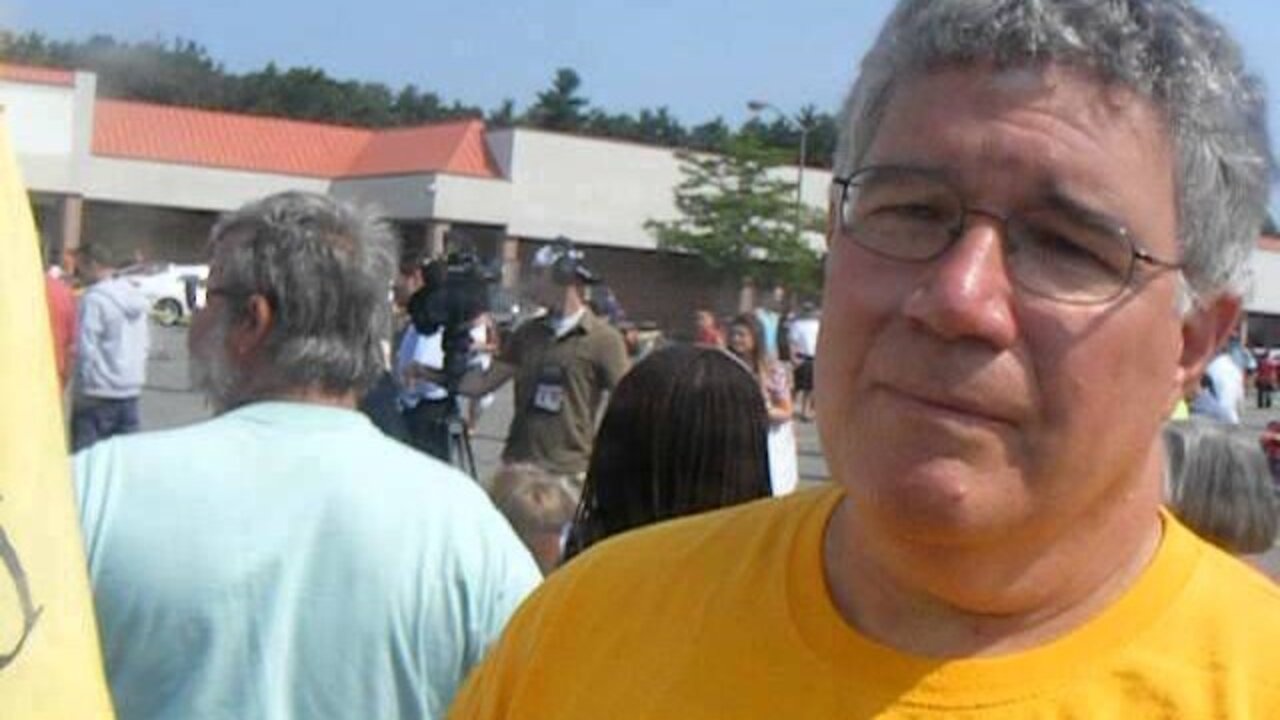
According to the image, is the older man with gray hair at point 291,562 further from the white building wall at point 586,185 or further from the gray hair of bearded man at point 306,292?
the white building wall at point 586,185

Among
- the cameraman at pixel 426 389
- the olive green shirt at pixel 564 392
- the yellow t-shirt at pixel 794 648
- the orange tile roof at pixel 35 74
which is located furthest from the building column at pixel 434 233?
the yellow t-shirt at pixel 794 648

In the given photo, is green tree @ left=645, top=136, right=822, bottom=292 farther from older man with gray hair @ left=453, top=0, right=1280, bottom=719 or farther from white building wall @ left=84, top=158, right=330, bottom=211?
older man with gray hair @ left=453, top=0, right=1280, bottom=719

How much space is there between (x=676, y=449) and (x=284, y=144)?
5170 cm

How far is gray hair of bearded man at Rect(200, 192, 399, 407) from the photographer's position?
11.8 feet

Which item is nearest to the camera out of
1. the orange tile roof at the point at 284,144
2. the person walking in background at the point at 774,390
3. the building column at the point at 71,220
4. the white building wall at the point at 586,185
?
the person walking in background at the point at 774,390

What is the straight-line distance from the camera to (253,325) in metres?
3.64

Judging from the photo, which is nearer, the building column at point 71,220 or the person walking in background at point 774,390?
the person walking in background at point 774,390

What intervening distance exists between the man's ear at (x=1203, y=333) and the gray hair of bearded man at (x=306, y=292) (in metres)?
2.05

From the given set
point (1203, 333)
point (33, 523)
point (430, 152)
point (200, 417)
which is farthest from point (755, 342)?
point (430, 152)

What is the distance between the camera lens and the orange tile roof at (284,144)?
159 ft

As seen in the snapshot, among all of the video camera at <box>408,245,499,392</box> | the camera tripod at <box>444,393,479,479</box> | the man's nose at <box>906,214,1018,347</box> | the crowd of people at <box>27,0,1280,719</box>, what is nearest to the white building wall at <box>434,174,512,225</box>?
the camera tripod at <box>444,393,479,479</box>

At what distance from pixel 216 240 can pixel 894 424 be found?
2415mm

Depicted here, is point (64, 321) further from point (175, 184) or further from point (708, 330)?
point (175, 184)

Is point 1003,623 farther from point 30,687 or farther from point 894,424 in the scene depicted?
point 30,687
